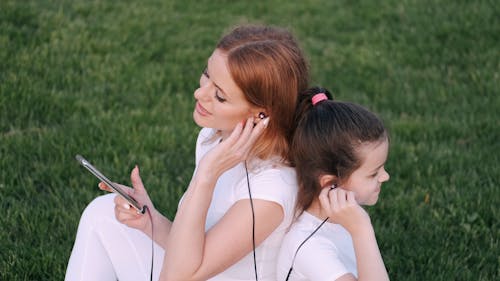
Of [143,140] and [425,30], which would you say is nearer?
[143,140]

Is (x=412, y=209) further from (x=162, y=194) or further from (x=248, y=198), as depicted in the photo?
(x=248, y=198)

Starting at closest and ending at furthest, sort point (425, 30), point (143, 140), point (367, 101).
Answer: point (143, 140) < point (367, 101) < point (425, 30)

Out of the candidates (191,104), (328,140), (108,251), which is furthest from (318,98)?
(191,104)

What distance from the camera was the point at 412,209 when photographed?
4316 mm

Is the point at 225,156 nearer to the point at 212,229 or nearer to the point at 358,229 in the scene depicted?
the point at 212,229

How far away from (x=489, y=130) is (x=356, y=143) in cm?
263

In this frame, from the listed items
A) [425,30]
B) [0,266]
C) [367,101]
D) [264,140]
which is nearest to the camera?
[264,140]

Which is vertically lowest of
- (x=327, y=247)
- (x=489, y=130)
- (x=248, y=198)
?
(x=489, y=130)

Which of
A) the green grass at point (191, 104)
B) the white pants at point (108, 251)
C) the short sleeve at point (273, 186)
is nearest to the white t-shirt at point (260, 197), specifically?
the short sleeve at point (273, 186)

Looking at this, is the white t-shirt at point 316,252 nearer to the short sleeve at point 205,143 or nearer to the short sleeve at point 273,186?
the short sleeve at point 273,186

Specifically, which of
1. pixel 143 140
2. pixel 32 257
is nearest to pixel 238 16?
pixel 143 140

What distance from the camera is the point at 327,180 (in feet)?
9.28

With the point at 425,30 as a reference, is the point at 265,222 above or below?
above

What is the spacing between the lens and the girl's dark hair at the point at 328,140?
109 inches
